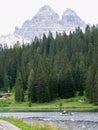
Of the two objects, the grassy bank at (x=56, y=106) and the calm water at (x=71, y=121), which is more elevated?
the calm water at (x=71, y=121)

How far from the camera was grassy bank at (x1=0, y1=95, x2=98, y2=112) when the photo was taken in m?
170

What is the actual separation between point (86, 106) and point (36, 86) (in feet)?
104

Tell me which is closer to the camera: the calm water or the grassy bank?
the calm water

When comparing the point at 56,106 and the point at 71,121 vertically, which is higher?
the point at 71,121

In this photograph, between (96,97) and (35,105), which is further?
(35,105)

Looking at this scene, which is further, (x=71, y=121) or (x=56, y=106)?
(x=56, y=106)

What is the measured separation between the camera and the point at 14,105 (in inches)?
7672

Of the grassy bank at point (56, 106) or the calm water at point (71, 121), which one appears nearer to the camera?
the calm water at point (71, 121)

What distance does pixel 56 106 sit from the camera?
178 metres

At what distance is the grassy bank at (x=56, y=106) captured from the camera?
170m

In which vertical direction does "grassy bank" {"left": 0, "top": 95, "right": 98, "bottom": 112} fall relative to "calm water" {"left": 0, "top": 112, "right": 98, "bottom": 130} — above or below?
below

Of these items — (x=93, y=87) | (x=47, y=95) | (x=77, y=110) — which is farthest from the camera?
(x=47, y=95)

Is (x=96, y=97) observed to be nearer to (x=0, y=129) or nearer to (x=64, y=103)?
(x=64, y=103)

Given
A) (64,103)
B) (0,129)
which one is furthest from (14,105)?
(0,129)
